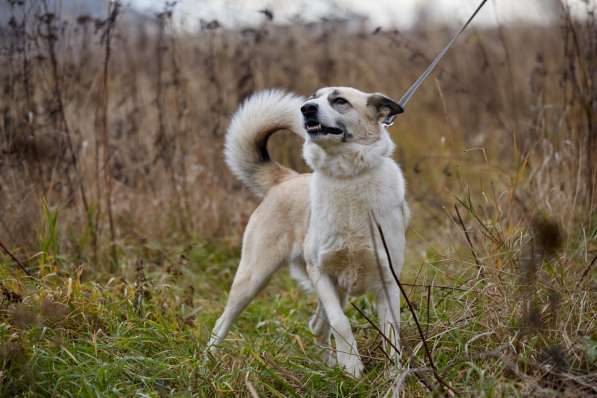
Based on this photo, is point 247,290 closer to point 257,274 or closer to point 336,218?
point 257,274

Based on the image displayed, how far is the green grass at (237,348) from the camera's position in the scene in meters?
2.87

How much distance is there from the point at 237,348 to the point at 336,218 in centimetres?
89

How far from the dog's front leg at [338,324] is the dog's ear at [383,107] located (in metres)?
0.87

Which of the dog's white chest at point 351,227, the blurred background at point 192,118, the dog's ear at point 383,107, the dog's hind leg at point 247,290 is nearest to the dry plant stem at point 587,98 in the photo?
the blurred background at point 192,118

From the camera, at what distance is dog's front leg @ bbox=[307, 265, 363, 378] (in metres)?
3.31

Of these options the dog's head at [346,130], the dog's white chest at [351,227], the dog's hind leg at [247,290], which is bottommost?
the dog's hind leg at [247,290]

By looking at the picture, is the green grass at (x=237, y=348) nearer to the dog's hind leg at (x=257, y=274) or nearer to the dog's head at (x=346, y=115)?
the dog's hind leg at (x=257, y=274)

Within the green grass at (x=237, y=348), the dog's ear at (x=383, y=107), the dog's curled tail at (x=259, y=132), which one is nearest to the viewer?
the green grass at (x=237, y=348)

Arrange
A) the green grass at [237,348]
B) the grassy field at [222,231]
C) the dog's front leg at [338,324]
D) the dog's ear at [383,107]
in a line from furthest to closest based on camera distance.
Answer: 1. the dog's ear at [383,107]
2. the dog's front leg at [338,324]
3. the grassy field at [222,231]
4. the green grass at [237,348]

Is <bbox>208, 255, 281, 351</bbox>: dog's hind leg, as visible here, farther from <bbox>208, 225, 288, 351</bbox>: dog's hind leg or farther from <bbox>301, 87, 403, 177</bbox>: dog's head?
<bbox>301, 87, 403, 177</bbox>: dog's head

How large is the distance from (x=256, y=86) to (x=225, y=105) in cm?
51

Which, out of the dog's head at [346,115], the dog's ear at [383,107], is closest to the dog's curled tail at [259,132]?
the dog's head at [346,115]

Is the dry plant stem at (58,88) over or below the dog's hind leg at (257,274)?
over

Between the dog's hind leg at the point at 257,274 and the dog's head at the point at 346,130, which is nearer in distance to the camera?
the dog's head at the point at 346,130
